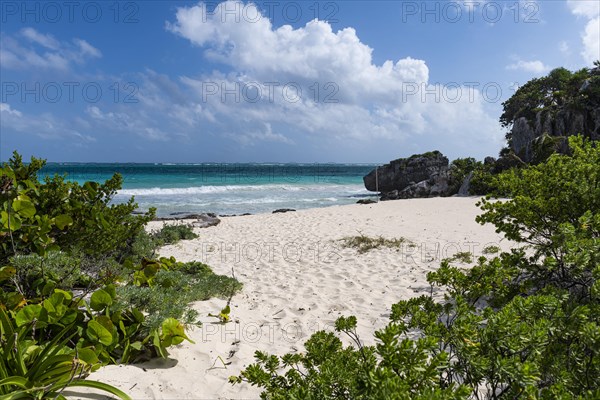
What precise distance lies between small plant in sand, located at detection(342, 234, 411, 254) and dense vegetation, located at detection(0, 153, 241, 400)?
555 cm

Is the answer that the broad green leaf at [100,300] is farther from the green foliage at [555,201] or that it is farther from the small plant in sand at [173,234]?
the small plant in sand at [173,234]

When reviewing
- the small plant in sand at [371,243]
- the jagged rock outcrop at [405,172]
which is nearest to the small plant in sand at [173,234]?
the small plant in sand at [371,243]

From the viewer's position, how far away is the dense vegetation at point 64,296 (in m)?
2.30

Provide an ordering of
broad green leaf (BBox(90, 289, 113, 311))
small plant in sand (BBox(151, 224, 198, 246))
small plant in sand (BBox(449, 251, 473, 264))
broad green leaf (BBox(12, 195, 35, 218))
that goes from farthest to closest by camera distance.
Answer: small plant in sand (BBox(151, 224, 198, 246))
small plant in sand (BBox(449, 251, 473, 264))
broad green leaf (BBox(12, 195, 35, 218))
broad green leaf (BBox(90, 289, 113, 311))

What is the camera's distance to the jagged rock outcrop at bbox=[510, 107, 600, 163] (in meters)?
20.6

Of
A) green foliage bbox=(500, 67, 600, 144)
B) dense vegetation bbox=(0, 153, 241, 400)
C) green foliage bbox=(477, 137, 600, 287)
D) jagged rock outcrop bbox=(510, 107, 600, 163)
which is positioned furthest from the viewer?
green foliage bbox=(500, 67, 600, 144)

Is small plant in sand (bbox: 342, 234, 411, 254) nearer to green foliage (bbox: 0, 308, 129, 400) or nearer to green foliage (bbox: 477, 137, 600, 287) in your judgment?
green foliage (bbox: 477, 137, 600, 287)

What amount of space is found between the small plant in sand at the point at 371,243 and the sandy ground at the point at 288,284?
0.78 feet

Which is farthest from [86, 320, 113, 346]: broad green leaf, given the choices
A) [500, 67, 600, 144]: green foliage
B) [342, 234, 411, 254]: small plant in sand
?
[500, 67, 600, 144]: green foliage

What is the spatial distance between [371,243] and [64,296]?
294 inches

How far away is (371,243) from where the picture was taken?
9.09 m

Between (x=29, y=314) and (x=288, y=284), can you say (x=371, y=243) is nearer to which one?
(x=288, y=284)

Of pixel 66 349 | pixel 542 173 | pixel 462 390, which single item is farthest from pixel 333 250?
pixel 462 390

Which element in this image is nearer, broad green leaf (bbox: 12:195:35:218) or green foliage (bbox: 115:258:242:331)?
broad green leaf (bbox: 12:195:35:218)
